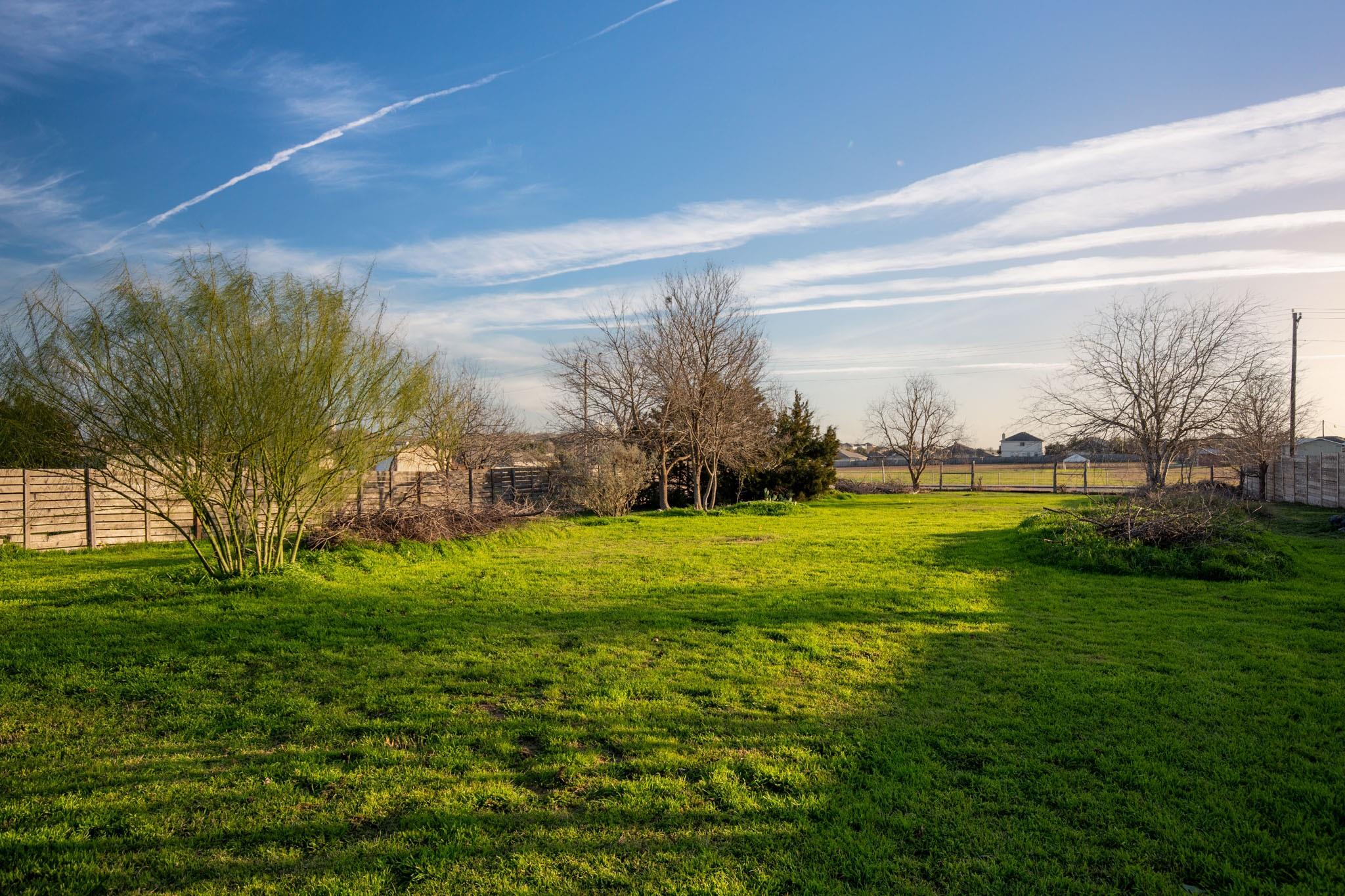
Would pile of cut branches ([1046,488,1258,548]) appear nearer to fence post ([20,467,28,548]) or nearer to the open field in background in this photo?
the open field in background

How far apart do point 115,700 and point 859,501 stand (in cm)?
2513

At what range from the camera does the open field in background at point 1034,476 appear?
107 feet

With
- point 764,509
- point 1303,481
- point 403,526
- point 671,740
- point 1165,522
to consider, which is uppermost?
point 1303,481

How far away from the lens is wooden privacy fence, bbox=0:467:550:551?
13828mm

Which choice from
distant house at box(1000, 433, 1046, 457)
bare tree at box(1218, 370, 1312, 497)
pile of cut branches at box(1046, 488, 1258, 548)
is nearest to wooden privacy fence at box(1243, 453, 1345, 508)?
bare tree at box(1218, 370, 1312, 497)

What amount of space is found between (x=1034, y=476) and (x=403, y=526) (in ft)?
156

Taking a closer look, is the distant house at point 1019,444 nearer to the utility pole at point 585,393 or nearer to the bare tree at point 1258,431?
the bare tree at point 1258,431

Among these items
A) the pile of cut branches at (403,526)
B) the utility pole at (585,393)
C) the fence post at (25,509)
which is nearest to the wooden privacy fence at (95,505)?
the fence post at (25,509)

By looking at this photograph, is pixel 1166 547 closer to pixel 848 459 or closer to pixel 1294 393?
pixel 1294 393

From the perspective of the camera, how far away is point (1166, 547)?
11.0 meters

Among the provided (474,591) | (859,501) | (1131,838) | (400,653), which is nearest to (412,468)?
(859,501)

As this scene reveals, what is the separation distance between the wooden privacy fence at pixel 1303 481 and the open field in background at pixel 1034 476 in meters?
2.01

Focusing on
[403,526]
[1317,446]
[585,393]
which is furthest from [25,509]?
[1317,446]

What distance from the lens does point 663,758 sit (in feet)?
13.6
